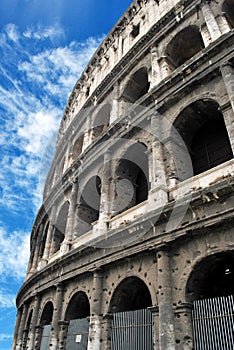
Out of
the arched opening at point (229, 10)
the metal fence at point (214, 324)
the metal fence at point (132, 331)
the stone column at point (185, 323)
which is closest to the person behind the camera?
the metal fence at point (214, 324)

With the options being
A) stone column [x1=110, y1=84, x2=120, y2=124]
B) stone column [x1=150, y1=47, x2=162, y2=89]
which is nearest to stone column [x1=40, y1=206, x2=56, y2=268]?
stone column [x1=110, y1=84, x2=120, y2=124]

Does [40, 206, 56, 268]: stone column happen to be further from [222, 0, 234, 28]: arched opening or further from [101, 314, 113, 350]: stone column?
[222, 0, 234, 28]: arched opening

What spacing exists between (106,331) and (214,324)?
287 centimetres

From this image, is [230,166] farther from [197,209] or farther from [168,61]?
[168,61]

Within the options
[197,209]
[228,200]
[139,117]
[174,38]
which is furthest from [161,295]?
[174,38]

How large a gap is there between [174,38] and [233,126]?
558cm

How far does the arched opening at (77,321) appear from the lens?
787 centimetres

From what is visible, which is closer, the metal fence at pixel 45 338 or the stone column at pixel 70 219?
the metal fence at pixel 45 338

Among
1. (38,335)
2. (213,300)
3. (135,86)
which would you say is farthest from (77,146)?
(213,300)

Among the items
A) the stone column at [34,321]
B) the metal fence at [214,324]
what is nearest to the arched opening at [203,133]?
the metal fence at [214,324]

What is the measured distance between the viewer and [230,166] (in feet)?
20.6

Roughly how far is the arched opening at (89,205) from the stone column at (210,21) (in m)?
6.00

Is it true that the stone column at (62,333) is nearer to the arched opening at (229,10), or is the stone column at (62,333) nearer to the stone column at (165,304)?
the stone column at (165,304)

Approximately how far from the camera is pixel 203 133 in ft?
28.5
